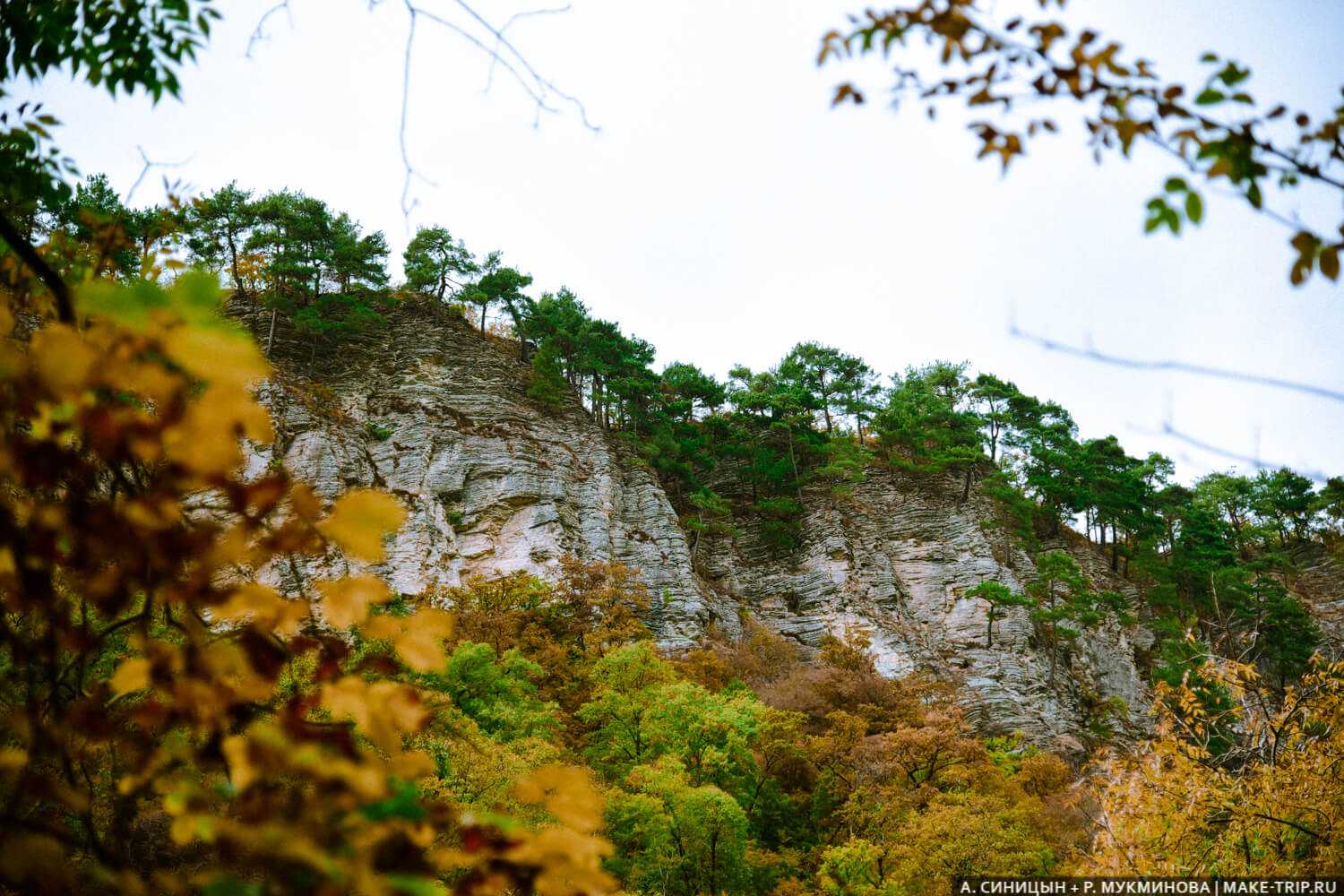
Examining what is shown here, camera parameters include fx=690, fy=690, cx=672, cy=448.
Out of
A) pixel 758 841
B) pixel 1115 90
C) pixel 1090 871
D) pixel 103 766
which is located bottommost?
pixel 758 841

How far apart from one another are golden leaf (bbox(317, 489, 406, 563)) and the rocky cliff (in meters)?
14.7

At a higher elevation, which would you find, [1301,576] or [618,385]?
[618,385]

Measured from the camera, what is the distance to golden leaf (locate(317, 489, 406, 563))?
2.44 ft

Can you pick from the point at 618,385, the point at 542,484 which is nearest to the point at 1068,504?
the point at 618,385

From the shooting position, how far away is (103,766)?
6.50m

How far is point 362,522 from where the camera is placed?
758 millimetres

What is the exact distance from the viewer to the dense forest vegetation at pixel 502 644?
28.3 inches

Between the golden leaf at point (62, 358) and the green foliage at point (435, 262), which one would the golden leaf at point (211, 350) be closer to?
the golden leaf at point (62, 358)

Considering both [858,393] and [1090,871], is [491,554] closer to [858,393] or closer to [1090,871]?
[1090,871]

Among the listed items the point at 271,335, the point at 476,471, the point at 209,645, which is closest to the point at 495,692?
the point at 476,471

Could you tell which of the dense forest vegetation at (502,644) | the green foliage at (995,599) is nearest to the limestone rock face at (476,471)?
the dense forest vegetation at (502,644)

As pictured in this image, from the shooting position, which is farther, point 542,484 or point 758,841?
point 542,484

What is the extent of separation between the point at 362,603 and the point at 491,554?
16784 millimetres

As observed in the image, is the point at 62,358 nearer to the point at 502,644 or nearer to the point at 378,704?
the point at 378,704
